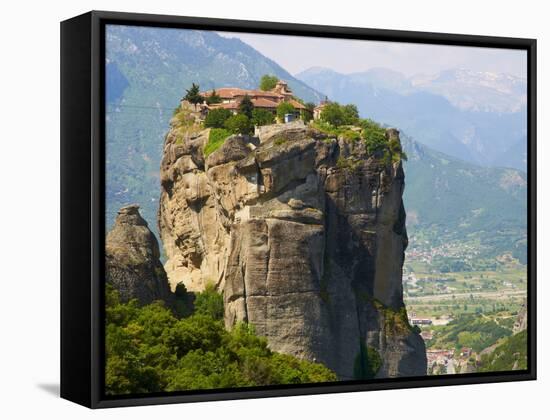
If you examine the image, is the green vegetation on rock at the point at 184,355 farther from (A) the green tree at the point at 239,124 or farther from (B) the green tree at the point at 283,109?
(B) the green tree at the point at 283,109

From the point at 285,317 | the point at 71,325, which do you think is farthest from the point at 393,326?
the point at 71,325

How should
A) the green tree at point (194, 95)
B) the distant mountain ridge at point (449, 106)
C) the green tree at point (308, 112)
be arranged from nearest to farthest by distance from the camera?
the green tree at point (194, 95) < the green tree at point (308, 112) < the distant mountain ridge at point (449, 106)

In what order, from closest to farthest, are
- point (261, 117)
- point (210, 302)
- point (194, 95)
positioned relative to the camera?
point (194, 95) → point (210, 302) → point (261, 117)

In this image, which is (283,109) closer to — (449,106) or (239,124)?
(239,124)

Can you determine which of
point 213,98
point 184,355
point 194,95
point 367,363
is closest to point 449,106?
point 367,363

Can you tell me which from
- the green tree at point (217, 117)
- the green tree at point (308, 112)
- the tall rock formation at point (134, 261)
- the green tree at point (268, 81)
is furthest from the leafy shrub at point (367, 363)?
the green tree at point (268, 81)

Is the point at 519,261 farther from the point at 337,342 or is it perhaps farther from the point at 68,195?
the point at 68,195
